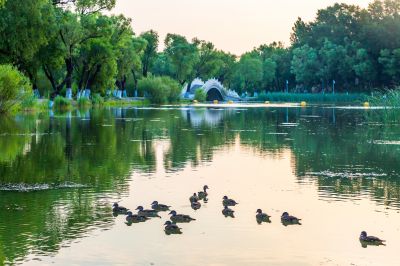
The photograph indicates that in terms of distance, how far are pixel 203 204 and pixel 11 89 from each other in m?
43.5

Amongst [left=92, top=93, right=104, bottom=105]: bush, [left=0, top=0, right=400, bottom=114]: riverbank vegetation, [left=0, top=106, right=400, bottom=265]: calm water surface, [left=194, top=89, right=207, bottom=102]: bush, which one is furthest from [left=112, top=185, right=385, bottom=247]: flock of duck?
[left=194, top=89, right=207, bottom=102]: bush

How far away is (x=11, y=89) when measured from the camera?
59.9 meters

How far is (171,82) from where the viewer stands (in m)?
138

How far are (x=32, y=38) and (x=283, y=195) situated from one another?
57969 millimetres

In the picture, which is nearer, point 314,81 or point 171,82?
point 171,82

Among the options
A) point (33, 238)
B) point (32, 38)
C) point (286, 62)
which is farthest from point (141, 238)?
point (286, 62)

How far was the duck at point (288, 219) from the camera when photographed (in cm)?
1711

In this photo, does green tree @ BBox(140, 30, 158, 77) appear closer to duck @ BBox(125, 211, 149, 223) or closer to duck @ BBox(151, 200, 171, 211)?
duck @ BBox(151, 200, 171, 211)

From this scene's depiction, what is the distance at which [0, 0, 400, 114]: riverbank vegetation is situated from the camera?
7644cm

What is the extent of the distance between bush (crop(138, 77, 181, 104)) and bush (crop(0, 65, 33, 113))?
64.4m

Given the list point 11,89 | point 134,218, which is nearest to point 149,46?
point 11,89

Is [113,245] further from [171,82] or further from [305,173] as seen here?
[171,82]

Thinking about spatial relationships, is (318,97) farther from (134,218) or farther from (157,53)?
(134,218)

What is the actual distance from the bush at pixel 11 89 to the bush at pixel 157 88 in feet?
211
